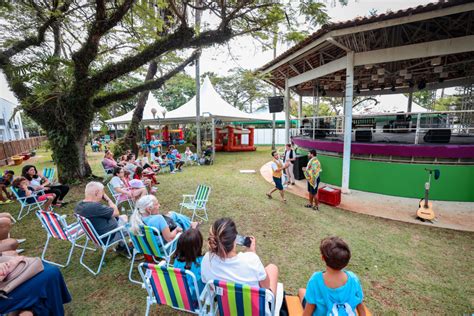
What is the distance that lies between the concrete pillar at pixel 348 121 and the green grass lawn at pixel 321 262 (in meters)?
1.57

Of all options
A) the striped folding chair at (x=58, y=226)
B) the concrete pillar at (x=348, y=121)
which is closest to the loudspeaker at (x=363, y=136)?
the concrete pillar at (x=348, y=121)

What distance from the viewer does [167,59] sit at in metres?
9.61

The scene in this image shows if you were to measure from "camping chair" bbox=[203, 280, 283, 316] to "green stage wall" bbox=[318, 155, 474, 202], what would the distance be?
6.14 m

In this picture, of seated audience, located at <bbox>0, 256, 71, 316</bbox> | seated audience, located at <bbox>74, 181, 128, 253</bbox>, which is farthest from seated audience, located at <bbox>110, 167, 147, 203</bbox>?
seated audience, located at <bbox>0, 256, 71, 316</bbox>

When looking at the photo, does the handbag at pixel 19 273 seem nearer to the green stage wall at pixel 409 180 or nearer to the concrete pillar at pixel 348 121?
the concrete pillar at pixel 348 121

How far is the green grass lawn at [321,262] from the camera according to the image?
2.58m

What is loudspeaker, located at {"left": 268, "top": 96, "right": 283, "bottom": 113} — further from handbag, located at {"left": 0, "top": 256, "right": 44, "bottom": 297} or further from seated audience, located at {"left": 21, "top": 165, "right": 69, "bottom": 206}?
handbag, located at {"left": 0, "top": 256, "right": 44, "bottom": 297}

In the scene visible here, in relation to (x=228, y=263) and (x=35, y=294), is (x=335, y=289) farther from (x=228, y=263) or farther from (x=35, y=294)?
(x=35, y=294)

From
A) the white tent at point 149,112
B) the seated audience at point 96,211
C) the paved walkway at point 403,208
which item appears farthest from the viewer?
the white tent at point 149,112

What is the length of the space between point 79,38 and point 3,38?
1.93 m

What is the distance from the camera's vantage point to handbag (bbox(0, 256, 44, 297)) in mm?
1787

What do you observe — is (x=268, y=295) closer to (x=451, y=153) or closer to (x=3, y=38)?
(x=451, y=153)

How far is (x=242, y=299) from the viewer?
1606mm

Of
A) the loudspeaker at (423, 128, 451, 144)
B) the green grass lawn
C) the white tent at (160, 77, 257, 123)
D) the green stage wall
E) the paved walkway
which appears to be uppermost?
the white tent at (160, 77, 257, 123)
